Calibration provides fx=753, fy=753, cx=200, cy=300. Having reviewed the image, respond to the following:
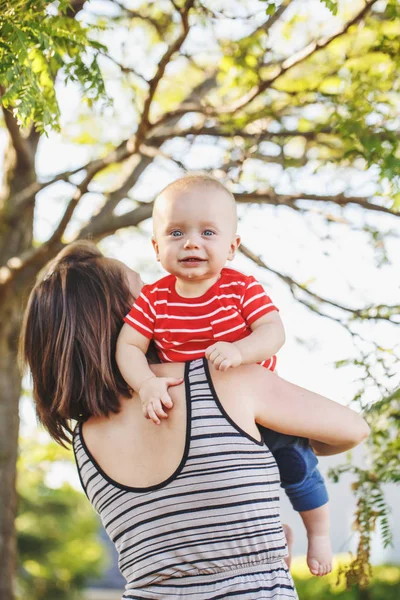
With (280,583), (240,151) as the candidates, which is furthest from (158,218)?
(240,151)

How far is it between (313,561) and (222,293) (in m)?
0.80

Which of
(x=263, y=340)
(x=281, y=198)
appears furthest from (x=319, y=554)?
(x=281, y=198)

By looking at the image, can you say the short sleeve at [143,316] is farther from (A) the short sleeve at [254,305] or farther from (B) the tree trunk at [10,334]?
(B) the tree trunk at [10,334]

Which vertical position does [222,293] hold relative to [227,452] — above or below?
above

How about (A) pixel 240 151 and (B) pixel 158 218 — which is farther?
(A) pixel 240 151

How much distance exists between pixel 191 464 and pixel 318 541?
630mm

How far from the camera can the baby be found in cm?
187

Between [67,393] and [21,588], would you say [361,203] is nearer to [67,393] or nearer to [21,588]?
[67,393]

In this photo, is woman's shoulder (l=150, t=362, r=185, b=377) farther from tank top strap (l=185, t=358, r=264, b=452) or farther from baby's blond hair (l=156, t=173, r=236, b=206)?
baby's blond hair (l=156, t=173, r=236, b=206)

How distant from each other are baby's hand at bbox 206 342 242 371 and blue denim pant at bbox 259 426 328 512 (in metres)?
0.26

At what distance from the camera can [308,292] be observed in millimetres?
4480

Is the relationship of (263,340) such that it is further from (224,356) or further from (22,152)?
(22,152)

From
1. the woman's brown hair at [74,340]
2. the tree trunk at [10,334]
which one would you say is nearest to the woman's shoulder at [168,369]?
the woman's brown hair at [74,340]

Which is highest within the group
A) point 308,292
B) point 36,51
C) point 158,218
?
point 308,292
